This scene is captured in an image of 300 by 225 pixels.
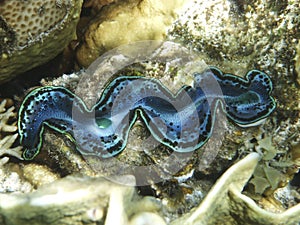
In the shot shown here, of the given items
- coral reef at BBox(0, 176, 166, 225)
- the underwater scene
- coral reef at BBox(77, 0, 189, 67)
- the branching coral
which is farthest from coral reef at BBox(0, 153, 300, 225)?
coral reef at BBox(77, 0, 189, 67)

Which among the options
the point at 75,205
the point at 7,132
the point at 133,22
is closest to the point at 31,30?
the point at 133,22

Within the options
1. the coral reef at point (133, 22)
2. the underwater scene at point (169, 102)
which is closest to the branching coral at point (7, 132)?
the underwater scene at point (169, 102)

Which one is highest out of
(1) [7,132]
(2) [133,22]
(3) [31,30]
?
(3) [31,30]

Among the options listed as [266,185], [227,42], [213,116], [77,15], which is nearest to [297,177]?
[266,185]

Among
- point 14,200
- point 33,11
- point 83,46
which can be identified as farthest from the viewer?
point 83,46

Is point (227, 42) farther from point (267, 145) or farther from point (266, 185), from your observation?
point (266, 185)

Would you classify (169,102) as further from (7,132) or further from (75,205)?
(7,132)

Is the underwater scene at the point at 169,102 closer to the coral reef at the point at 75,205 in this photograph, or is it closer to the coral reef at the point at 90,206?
the coral reef at the point at 90,206
